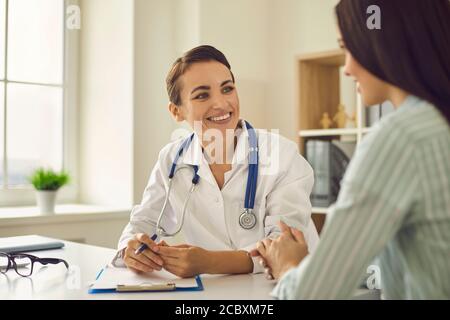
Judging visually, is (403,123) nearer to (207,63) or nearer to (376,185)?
(376,185)

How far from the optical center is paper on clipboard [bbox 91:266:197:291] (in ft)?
3.59

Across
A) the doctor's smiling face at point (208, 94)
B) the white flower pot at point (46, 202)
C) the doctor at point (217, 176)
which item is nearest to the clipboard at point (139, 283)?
the doctor at point (217, 176)

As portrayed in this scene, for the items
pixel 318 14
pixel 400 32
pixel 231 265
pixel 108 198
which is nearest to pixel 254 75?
pixel 318 14

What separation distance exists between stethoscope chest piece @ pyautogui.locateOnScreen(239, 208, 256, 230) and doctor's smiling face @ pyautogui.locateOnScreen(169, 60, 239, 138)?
320 millimetres

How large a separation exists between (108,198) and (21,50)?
0.94m

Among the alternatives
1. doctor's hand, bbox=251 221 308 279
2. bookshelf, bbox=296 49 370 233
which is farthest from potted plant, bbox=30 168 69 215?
doctor's hand, bbox=251 221 308 279

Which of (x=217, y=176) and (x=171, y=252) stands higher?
(x=217, y=176)

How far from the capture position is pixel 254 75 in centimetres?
327

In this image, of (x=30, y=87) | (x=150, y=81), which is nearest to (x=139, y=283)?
(x=150, y=81)

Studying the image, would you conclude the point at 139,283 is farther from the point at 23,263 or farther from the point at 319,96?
the point at 319,96

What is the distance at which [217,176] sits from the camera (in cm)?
171

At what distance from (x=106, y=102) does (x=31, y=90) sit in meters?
0.41

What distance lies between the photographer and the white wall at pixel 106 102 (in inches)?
113

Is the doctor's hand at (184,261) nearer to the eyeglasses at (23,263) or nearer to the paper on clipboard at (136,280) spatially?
the paper on clipboard at (136,280)
